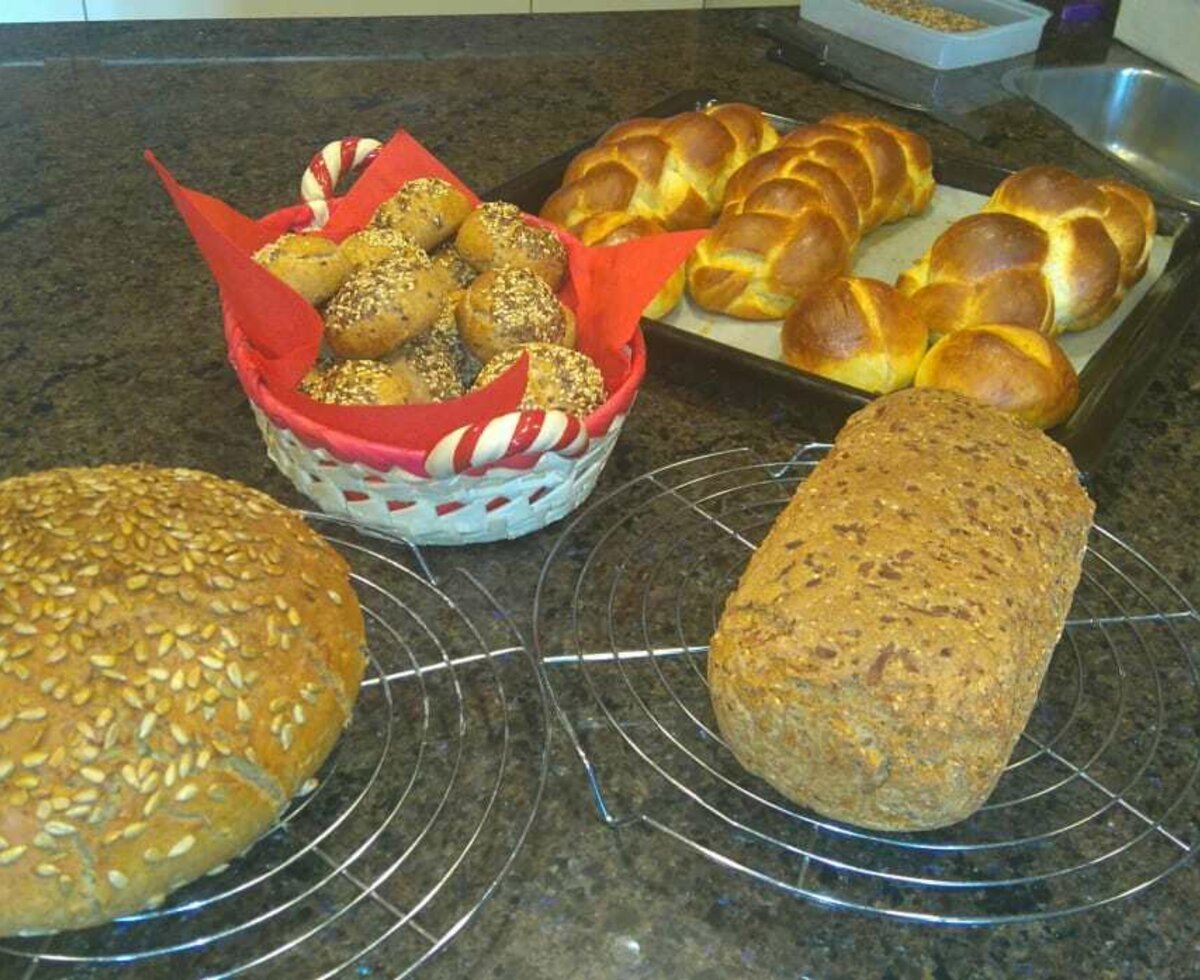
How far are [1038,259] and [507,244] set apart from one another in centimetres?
69

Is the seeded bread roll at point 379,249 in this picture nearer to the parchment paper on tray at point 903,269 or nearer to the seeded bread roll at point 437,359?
the seeded bread roll at point 437,359

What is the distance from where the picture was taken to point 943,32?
7.46ft

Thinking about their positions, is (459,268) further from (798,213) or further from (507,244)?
(798,213)

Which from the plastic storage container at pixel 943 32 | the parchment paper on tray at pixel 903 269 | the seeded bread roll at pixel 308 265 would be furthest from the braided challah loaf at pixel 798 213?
the plastic storage container at pixel 943 32

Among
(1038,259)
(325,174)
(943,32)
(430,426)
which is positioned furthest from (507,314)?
(943,32)

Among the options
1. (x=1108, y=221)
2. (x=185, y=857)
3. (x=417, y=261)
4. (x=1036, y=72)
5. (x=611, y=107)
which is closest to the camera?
(x=185, y=857)

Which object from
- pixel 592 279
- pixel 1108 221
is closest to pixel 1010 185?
pixel 1108 221

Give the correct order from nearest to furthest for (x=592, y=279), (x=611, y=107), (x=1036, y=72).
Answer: (x=592, y=279) < (x=611, y=107) < (x=1036, y=72)

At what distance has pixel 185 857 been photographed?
78 cm

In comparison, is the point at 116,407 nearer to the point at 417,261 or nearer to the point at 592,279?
the point at 417,261

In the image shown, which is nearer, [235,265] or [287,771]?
[287,771]

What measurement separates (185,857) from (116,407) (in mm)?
689

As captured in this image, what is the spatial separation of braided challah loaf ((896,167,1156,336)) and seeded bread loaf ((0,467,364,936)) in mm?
897

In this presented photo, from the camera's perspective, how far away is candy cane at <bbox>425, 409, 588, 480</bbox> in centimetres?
96
